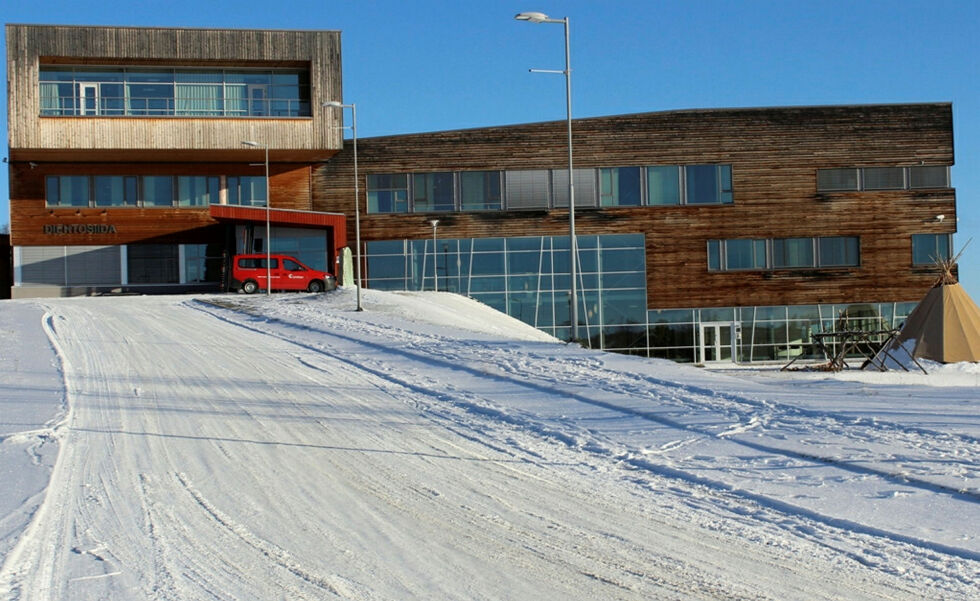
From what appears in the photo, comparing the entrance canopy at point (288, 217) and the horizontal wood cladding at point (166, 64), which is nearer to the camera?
the entrance canopy at point (288, 217)

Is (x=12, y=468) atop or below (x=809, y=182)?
below

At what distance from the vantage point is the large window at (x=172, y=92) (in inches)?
1748

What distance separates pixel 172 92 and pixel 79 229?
24.9 feet

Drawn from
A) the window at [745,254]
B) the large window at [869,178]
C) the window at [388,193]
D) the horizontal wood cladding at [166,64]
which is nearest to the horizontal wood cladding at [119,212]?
the horizontal wood cladding at [166,64]

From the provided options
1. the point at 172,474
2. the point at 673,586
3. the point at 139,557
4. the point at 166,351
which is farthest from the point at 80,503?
the point at 166,351

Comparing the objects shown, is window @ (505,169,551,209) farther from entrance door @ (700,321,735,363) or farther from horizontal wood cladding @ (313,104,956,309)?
entrance door @ (700,321,735,363)

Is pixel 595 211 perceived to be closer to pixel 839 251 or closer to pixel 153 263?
pixel 839 251

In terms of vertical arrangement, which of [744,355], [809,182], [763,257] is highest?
[809,182]

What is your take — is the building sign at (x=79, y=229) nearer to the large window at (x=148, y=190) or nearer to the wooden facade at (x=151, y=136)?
the wooden facade at (x=151, y=136)

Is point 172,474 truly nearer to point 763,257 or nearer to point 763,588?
point 763,588

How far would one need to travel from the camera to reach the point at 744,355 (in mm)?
45656

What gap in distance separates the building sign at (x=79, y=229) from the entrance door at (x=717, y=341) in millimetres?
27531

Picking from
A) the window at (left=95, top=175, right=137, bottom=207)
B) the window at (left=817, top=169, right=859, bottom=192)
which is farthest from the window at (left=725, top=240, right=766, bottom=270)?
the window at (left=95, top=175, right=137, bottom=207)

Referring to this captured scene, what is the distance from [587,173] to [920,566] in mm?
39828
